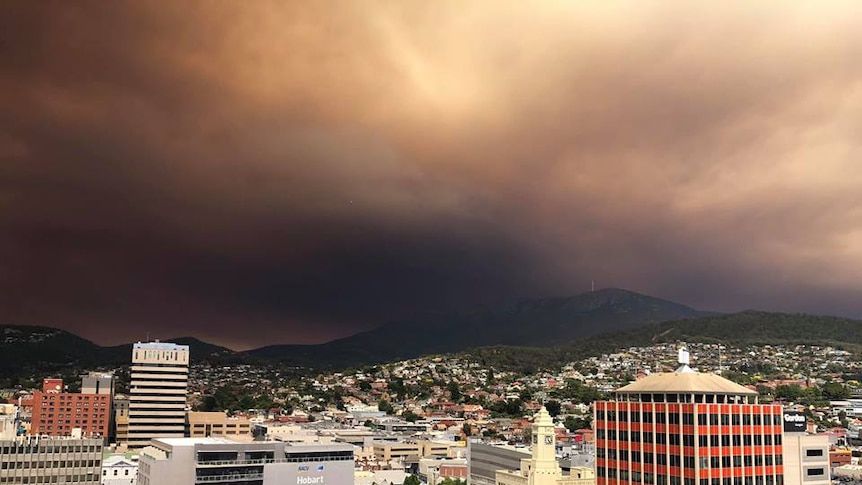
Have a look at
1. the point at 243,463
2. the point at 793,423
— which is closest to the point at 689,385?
the point at 793,423

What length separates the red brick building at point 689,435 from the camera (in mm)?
92688

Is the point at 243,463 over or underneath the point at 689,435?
underneath

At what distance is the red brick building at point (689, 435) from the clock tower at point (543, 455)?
29.3 m

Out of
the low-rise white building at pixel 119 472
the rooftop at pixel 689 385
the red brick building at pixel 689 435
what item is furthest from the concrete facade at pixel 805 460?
the low-rise white building at pixel 119 472

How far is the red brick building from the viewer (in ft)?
304

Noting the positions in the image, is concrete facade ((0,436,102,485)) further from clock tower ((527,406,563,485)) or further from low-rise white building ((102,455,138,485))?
clock tower ((527,406,563,485))

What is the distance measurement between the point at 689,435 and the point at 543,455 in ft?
154

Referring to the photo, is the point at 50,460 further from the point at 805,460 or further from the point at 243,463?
the point at 805,460

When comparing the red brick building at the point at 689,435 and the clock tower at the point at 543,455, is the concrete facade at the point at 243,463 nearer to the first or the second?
the clock tower at the point at 543,455

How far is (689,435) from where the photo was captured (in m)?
92.8

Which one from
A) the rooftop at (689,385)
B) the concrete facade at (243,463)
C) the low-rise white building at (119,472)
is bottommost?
the low-rise white building at (119,472)

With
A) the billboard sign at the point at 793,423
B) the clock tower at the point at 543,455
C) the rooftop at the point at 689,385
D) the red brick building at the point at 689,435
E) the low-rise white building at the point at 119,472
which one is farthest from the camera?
the low-rise white building at the point at 119,472

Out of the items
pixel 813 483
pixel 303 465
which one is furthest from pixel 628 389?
pixel 303 465

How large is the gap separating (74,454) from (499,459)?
91287 mm
